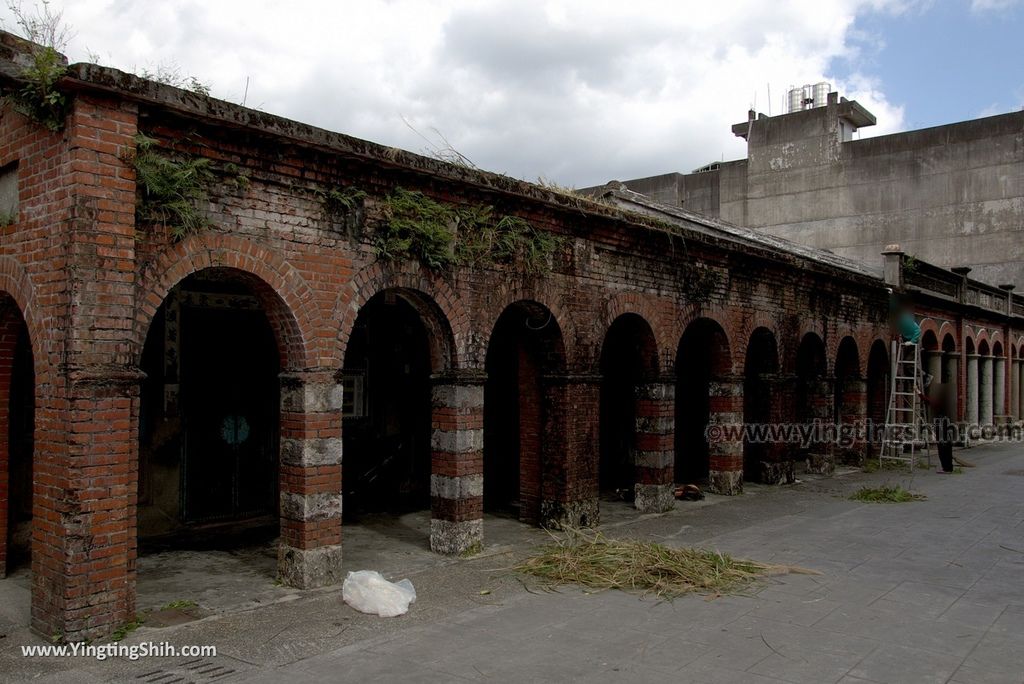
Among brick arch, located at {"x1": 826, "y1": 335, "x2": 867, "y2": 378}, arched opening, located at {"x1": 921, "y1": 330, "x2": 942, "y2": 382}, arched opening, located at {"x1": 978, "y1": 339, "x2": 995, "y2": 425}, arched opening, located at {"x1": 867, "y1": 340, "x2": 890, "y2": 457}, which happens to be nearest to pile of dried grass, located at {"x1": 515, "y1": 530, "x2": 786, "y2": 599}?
brick arch, located at {"x1": 826, "y1": 335, "x2": 867, "y2": 378}

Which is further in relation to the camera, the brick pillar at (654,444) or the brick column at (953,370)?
the brick column at (953,370)

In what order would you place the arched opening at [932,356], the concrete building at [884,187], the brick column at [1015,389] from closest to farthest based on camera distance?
the arched opening at [932,356] → the concrete building at [884,187] → the brick column at [1015,389]

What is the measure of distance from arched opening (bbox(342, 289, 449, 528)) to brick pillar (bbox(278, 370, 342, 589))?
3.55 meters

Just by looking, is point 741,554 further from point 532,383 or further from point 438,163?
point 438,163

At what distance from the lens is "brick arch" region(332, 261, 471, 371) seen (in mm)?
7797

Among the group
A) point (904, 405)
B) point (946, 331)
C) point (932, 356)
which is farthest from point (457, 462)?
point (946, 331)

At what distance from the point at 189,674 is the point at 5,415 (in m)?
3.76

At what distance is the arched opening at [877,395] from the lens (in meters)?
19.8

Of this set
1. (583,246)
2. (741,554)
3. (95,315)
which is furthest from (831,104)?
(95,315)

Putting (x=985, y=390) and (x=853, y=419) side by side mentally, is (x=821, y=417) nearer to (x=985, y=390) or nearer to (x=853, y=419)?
(x=853, y=419)

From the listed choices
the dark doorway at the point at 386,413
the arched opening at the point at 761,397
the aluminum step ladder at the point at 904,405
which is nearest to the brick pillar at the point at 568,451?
the dark doorway at the point at 386,413

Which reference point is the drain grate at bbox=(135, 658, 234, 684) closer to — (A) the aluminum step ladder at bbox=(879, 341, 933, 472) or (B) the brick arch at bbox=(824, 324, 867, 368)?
(B) the brick arch at bbox=(824, 324, 867, 368)

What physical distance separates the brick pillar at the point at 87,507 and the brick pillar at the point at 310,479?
5.02ft

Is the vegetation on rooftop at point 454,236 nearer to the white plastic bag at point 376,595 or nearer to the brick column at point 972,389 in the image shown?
the white plastic bag at point 376,595
